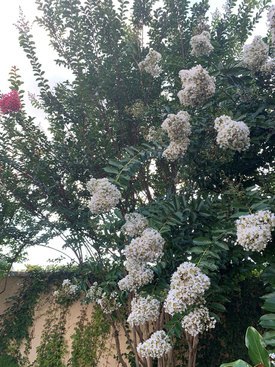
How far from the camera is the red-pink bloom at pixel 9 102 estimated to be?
2855 mm

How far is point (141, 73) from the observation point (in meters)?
3.14

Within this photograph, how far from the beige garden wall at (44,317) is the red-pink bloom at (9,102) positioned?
2.33 meters

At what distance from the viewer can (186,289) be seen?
56.6 inches

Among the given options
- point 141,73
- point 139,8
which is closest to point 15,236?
point 141,73

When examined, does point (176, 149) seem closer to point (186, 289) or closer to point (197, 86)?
point (197, 86)

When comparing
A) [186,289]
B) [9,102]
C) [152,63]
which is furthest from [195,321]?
[9,102]

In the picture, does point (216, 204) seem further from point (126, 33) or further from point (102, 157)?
point (126, 33)

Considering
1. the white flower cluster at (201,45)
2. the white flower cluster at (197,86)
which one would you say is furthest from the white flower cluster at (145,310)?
the white flower cluster at (201,45)

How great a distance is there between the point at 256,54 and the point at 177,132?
0.63m

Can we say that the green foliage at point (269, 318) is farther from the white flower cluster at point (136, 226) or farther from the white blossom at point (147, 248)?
the white flower cluster at point (136, 226)

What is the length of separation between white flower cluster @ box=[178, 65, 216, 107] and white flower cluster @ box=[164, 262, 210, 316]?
1.01m

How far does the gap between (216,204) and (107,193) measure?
57cm

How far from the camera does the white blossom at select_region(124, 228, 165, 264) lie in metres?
1.70

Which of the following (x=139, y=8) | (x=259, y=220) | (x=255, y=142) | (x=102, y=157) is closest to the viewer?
(x=259, y=220)
